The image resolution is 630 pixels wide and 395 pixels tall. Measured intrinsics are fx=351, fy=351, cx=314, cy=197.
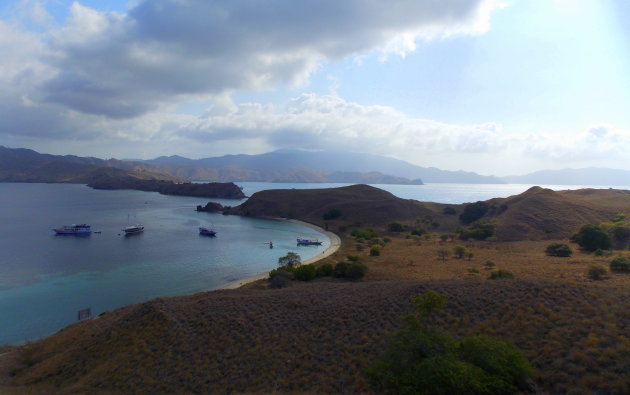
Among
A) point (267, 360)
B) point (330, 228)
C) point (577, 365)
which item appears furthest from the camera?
point (330, 228)

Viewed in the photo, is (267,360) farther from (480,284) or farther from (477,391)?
(480,284)

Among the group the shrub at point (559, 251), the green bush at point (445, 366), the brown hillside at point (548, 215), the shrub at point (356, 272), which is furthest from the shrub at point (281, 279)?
the brown hillside at point (548, 215)

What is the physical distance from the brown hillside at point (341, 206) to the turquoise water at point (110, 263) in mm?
11587

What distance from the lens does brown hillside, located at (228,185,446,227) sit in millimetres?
76312

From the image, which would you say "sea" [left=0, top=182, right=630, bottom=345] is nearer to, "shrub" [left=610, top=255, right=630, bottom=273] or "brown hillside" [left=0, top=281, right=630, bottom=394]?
"brown hillside" [left=0, top=281, right=630, bottom=394]

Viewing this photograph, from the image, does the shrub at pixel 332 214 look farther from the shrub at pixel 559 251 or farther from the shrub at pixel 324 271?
the shrub at pixel 324 271

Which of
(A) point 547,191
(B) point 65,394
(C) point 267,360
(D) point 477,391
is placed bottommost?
(B) point 65,394

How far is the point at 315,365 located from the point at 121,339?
938 centimetres

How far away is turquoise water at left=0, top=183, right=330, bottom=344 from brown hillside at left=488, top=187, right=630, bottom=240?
2816 centimetres

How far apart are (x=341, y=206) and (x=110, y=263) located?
54029mm

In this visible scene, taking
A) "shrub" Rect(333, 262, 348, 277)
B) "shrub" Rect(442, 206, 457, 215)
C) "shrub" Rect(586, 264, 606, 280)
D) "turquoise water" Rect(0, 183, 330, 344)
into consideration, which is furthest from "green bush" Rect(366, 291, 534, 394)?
"shrub" Rect(442, 206, 457, 215)

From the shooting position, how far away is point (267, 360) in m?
13.4

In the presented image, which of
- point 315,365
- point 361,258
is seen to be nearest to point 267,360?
point 315,365

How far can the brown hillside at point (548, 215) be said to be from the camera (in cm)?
4812
